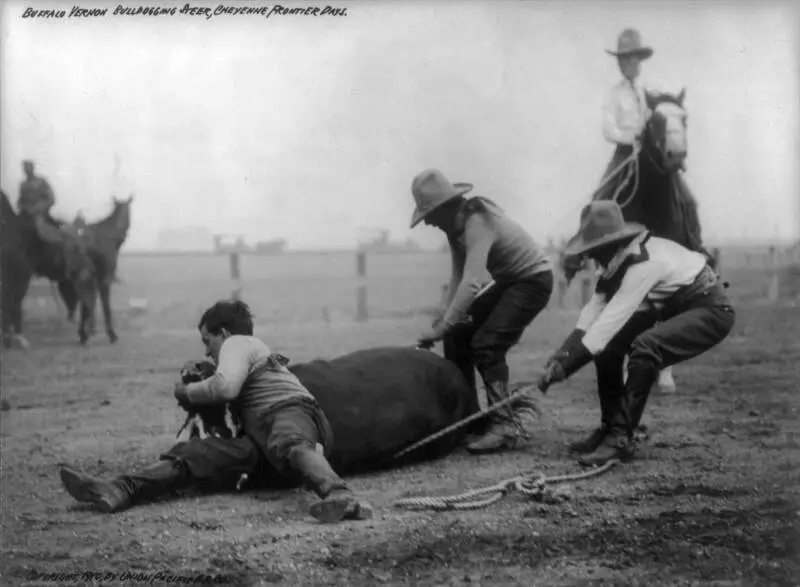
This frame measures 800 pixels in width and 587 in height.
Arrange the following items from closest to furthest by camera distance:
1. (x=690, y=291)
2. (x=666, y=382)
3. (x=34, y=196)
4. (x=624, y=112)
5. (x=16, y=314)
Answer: (x=690, y=291), (x=624, y=112), (x=666, y=382), (x=34, y=196), (x=16, y=314)

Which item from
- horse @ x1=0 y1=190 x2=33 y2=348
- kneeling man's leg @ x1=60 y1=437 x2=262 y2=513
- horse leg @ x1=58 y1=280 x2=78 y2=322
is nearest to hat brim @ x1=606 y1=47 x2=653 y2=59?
kneeling man's leg @ x1=60 y1=437 x2=262 y2=513

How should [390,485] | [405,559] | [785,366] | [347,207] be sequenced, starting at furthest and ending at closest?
[347,207] → [785,366] → [390,485] → [405,559]

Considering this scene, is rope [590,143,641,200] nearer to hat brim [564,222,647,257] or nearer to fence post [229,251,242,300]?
hat brim [564,222,647,257]

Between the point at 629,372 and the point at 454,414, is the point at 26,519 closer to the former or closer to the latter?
the point at 454,414

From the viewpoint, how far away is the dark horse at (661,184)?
16.6 ft

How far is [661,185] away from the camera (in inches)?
206

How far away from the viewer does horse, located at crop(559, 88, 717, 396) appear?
5.07 m

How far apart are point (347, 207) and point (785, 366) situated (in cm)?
222

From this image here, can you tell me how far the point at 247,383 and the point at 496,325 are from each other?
119 cm

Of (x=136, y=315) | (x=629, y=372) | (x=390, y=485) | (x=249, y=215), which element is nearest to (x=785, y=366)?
(x=629, y=372)

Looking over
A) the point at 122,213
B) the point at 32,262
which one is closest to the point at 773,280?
the point at 122,213

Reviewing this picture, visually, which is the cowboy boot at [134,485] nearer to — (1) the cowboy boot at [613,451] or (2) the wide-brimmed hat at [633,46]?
(1) the cowboy boot at [613,451]

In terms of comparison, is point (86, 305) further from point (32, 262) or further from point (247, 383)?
point (247, 383)

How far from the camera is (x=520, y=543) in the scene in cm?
426
